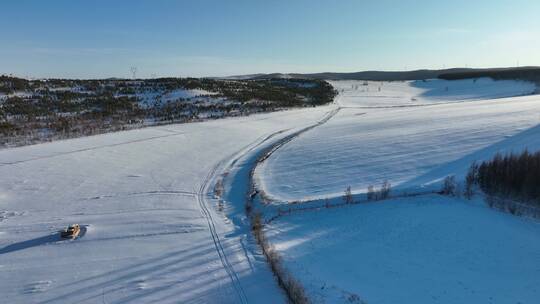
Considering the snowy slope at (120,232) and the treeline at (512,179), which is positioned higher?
the treeline at (512,179)

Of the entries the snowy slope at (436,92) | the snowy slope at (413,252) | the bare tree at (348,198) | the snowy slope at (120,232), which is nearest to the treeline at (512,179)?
the snowy slope at (413,252)

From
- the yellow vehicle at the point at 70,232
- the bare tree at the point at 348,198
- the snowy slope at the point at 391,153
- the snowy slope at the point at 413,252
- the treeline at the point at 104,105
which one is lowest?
the snowy slope at the point at 413,252

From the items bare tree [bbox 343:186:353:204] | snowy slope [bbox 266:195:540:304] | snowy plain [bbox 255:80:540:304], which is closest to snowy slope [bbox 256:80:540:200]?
snowy plain [bbox 255:80:540:304]

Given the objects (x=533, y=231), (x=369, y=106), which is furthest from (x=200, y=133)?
(x=369, y=106)

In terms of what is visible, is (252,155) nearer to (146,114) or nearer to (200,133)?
(200,133)

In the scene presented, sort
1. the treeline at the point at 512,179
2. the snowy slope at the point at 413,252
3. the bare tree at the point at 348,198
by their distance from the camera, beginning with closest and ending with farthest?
1. the snowy slope at the point at 413,252
2. the treeline at the point at 512,179
3. the bare tree at the point at 348,198

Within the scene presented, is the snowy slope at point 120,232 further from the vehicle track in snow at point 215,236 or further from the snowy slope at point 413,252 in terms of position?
the snowy slope at point 413,252

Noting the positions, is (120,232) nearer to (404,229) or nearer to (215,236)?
(215,236)
